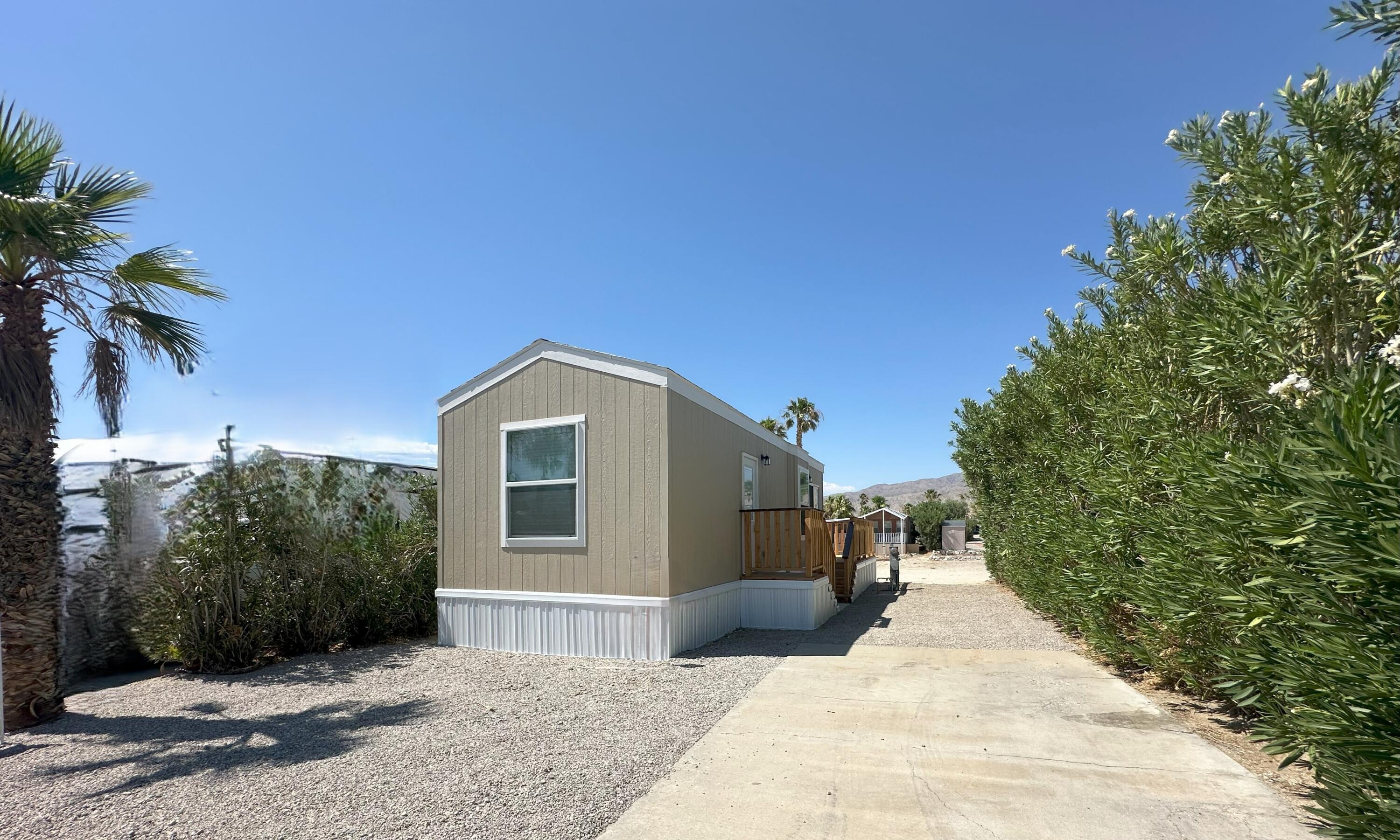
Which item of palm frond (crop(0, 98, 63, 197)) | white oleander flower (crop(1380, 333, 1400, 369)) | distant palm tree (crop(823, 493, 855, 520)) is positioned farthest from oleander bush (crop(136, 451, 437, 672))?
distant palm tree (crop(823, 493, 855, 520))

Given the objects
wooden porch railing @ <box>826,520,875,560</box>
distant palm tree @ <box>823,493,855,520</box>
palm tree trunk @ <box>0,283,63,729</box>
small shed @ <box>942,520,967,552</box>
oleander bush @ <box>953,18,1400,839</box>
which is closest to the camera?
oleander bush @ <box>953,18,1400,839</box>

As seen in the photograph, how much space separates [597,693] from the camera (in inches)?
221

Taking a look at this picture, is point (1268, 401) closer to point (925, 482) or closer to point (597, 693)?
point (597, 693)

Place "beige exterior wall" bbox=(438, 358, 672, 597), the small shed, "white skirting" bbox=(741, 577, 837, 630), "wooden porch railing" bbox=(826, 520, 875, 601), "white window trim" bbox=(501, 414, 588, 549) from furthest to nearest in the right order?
the small shed → "wooden porch railing" bbox=(826, 520, 875, 601) → "white skirting" bbox=(741, 577, 837, 630) → "white window trim" bbox=(501, 414, 588, 549) → "beige exterior wall" bbox=(438, 358, 672, 597)

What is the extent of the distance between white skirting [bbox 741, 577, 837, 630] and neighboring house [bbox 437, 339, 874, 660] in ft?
0.06

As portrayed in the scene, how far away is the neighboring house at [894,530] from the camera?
29234mm

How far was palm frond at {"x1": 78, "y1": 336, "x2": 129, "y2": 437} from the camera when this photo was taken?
18.5 ft

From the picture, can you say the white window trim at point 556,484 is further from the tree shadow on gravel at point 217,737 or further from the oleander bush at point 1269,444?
the oleander bush at point 1269,444

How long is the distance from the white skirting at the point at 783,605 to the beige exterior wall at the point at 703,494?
1.19ft

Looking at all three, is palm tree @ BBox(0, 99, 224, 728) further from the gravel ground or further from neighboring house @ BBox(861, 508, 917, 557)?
neighboring house @ BBox(861, 508, 917, 557)

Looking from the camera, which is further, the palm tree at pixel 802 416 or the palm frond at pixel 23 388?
the palm tree at pixel 802 416

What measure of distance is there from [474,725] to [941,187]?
30.0 ft

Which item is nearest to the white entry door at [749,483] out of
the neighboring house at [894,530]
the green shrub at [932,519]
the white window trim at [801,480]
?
the white window trim at [801,480]

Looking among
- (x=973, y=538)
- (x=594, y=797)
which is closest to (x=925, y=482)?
(x=973, y=538)
